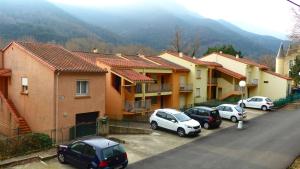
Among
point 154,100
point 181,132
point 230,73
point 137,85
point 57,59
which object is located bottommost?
point 181,132

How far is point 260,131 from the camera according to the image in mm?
27891

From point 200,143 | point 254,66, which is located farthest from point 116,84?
point 254,66

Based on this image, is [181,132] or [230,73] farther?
[230,73]

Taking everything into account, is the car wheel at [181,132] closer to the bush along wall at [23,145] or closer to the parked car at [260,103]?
the bush along wall at [23,145]

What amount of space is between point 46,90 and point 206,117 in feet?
41.6

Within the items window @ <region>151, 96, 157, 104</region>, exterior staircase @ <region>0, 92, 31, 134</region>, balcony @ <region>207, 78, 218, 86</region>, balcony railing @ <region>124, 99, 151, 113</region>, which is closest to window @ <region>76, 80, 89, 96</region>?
exterior staircase @ <region>0, 92, 31, 134</region>

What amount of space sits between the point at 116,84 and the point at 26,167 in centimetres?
1536

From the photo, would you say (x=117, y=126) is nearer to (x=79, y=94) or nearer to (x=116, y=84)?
(x=79, y=94)

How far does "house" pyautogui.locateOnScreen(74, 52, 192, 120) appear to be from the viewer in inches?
1185

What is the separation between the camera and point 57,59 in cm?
2481

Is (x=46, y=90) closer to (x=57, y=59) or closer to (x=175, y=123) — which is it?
(x=57, y=59)

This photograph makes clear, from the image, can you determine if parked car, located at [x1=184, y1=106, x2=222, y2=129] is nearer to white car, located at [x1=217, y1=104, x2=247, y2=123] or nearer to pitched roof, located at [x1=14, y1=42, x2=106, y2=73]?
white car, located at [x1=217, y1=104, x2=247, y2=123]

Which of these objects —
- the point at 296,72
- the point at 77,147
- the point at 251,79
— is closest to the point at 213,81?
the point at 251,79

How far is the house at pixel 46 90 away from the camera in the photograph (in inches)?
910
